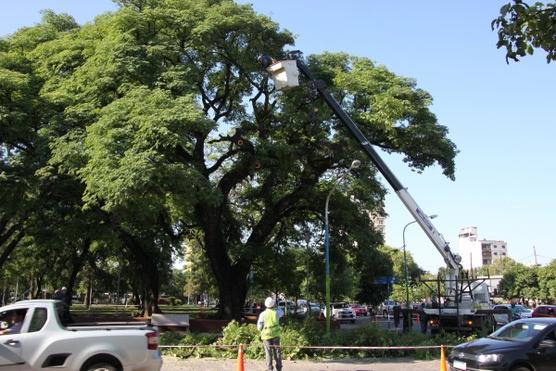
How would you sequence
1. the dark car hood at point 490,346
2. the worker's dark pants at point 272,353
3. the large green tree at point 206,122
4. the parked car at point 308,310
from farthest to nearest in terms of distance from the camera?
the parked car at point 308,310, the large green tree at point 206,122, the worker's dark pants at point 272,353, the dark car hood at point 490,346

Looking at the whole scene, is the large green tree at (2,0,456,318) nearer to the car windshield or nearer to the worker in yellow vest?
the worker in yellow vest

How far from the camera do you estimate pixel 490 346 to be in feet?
38.7

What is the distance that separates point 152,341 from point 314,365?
22.4ft

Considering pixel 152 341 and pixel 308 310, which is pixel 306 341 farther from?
pixel 308 310

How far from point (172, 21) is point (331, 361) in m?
15.2

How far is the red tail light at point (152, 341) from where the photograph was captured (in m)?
10.5

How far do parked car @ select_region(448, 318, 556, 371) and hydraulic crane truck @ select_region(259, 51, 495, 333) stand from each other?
36.0ft

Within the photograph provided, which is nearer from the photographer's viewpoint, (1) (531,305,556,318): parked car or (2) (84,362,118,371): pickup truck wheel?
(2) (84,362,118,371): pickup truck wheel

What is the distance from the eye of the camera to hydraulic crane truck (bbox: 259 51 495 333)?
74.9 feet

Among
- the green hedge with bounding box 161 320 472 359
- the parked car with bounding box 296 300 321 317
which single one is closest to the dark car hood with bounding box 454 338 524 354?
the green hedge with bounding box 161 320 472 359

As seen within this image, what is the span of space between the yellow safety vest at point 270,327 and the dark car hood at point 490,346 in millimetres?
4145

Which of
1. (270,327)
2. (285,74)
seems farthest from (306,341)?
(285,74)

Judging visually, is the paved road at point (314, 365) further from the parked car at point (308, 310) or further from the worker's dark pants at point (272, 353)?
the parked car at point (308, 310)

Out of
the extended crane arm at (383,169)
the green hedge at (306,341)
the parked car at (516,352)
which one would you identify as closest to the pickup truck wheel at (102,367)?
the parked car at (516,352)
